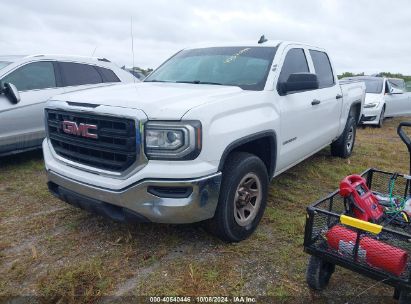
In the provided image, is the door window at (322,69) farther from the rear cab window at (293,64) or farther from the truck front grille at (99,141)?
the truck front grille at (99,141)

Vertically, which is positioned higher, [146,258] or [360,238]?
[360,238]

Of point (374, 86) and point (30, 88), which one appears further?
point (374, 86)

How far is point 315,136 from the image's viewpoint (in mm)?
4773

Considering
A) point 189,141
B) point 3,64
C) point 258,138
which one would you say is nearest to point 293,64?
point 258,138

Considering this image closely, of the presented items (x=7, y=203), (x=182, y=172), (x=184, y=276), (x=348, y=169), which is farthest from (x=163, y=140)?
(x=348, y=169)

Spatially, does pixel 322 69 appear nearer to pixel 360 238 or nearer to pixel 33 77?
pixel 360 238

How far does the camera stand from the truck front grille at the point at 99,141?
278 cm

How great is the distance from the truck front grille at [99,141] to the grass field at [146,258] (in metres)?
0.78

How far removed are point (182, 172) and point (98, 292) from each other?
1036mm

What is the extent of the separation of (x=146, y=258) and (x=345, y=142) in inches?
174

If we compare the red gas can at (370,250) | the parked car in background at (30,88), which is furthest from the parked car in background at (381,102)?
the red gas can at (370,250)

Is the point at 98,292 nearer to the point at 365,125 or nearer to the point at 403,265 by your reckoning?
the point at 403,265

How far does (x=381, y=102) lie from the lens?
10.9 metres

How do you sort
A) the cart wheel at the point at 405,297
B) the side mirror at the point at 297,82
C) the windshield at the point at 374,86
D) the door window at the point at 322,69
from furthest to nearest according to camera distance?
1. the windshield at the point at 374,86
2. the door window at the point at 322,69
3. the side mirror at the point at 297,82
4. the cart wheel at the point at 405,297
